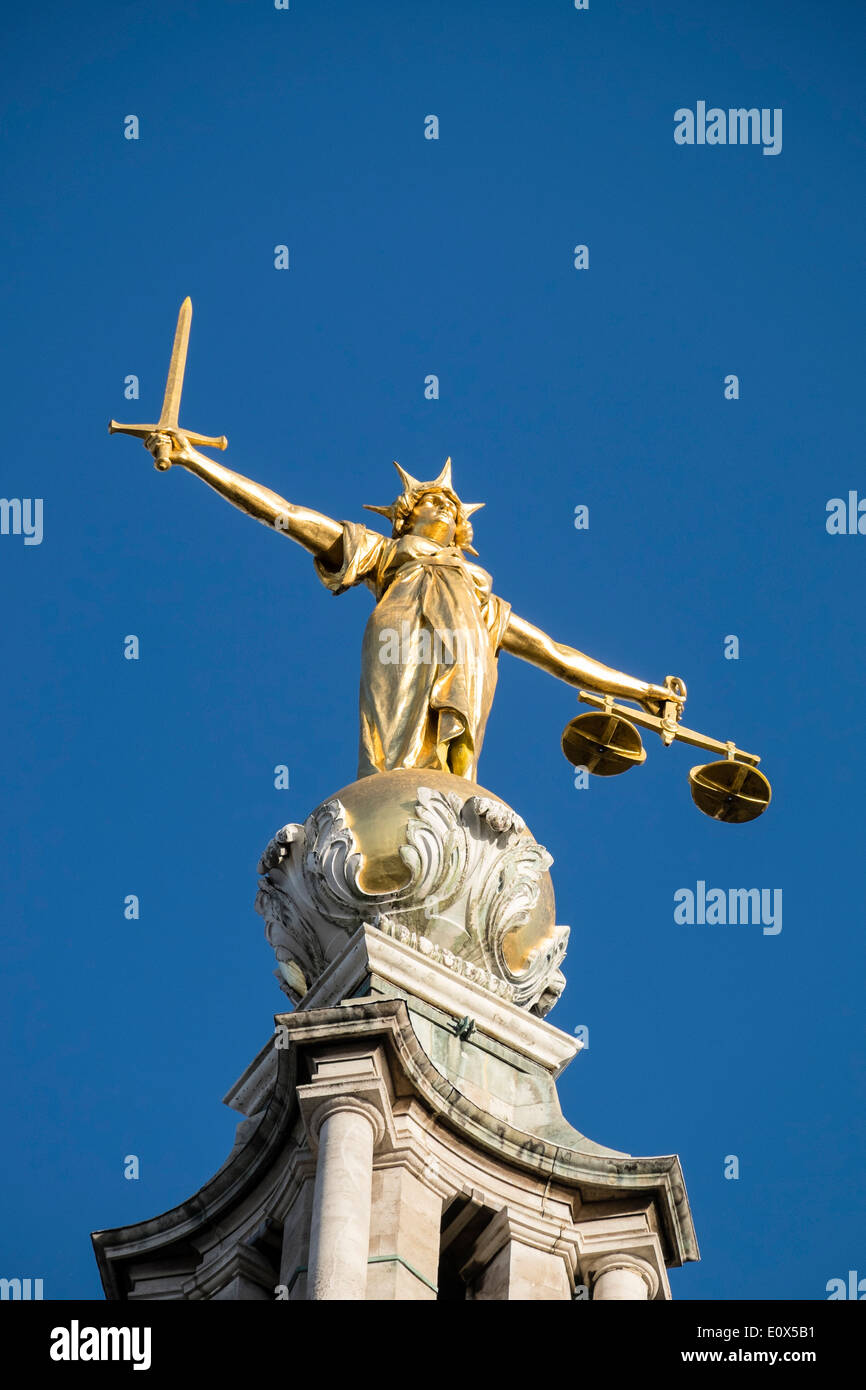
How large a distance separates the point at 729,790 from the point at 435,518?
4965 mm

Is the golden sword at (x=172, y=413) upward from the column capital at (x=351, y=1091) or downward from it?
upward

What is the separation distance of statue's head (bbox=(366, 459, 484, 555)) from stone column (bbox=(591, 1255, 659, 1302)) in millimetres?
10429

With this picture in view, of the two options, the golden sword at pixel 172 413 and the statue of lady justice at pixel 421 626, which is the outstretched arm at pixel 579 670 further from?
the golden sword at pixel 172 413

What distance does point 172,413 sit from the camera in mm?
35781

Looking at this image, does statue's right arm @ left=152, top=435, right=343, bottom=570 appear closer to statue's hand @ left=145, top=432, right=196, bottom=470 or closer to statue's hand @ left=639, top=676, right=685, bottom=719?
statue's hand @ left=145, top=432, right=196, bottom=470

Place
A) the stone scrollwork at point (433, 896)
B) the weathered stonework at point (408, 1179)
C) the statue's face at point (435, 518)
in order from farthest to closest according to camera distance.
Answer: the statue's face at point (435, 518) → the stone scrollwork at point (433, 896) → the weathered stonework at point (408, 1179)

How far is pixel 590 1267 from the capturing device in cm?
3117

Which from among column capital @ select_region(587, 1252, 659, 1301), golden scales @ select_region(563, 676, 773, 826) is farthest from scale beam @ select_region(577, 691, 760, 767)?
column capital @ select_region(587, 1252, 659, 1301)

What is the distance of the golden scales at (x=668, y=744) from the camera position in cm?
3675

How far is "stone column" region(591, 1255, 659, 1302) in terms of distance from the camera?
30953 millimetres

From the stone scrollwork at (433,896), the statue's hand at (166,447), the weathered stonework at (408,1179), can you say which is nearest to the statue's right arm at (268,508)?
the statue's hand at (166,447)
